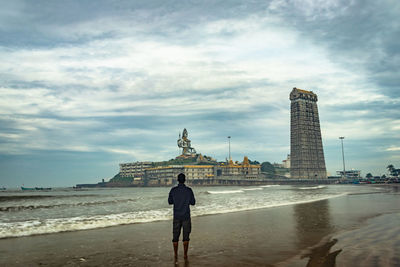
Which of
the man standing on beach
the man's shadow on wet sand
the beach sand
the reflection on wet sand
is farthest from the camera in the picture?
the reflection on wet sand

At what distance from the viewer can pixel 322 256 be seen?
8055 millimetres

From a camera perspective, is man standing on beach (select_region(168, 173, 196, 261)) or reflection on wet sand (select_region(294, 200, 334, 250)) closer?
man standing on beach (select_region(168, 173, 196, 261))

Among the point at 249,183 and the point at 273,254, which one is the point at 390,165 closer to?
the point at 249,183

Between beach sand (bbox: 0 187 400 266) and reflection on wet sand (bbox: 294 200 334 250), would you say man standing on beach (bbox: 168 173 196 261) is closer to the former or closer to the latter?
beach sand (bbox: 0 187 400 266)

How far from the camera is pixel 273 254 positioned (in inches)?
339

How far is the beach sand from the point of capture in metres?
7.95

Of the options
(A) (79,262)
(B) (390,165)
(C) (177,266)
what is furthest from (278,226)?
(B) (390,165)

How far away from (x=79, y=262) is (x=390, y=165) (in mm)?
230242

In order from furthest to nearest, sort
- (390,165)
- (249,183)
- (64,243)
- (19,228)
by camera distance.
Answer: (390,165)
(249,183)
(19,228)
(64,243)

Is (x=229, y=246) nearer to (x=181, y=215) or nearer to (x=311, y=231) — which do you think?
(x=181, y=215)

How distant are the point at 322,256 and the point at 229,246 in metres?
2.94

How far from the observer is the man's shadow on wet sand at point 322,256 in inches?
287

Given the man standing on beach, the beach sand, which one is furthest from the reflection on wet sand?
the man standing on beach

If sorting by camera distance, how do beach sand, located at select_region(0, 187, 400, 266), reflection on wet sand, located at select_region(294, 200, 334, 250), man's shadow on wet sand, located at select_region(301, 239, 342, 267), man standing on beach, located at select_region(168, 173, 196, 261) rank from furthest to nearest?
reflection on wet sand, located at select_region(294, 200, 334, 250) → man standing on beach, located at select_region(168, 173, 196, 261) → beach sand, located at select_region(0, 187, 400, 266) → man's shadow on wet sand, located at select_region(301, 239, 342, 267)
